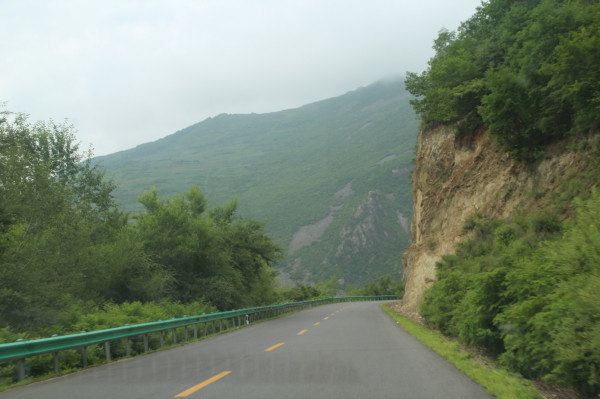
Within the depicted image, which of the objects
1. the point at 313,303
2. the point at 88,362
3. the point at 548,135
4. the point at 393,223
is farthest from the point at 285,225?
the point at 88,362

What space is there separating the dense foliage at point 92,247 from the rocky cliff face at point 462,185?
11.3 metres

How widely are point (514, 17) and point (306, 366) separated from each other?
1024 inches

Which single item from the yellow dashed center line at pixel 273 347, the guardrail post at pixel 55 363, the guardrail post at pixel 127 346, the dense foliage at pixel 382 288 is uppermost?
the guardrail post at pixel 55 363

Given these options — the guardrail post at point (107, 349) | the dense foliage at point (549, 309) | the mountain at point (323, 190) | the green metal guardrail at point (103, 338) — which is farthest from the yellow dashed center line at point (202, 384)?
the mountain at point (323, 190)

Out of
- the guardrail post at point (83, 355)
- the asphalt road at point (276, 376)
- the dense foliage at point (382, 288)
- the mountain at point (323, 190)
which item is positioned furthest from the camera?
the mountain at point (323, 190)

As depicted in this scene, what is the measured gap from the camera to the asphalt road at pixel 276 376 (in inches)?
307

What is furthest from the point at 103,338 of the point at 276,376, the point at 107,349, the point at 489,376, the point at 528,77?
the point at 528,77

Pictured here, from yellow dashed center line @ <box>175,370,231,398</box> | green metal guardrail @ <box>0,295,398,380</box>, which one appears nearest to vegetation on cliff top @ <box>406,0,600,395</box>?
yellow dashed center line @ <box>175,370,231,398</box>

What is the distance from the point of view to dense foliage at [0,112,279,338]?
19.3 meters

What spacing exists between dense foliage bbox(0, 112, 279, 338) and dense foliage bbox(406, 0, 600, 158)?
16.6 meters

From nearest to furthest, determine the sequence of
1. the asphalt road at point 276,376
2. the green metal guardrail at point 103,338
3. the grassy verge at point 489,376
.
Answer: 1. the grassy verge at point 489,376
2. the asphalt road at point 276,376
3. the green metal guardrail at point 103,338

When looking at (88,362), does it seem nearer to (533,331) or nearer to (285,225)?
(533,331)

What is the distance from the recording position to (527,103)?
75.1ft

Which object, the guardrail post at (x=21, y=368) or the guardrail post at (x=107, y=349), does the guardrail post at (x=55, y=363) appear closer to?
the guardrail post at (x=21, y=368)
